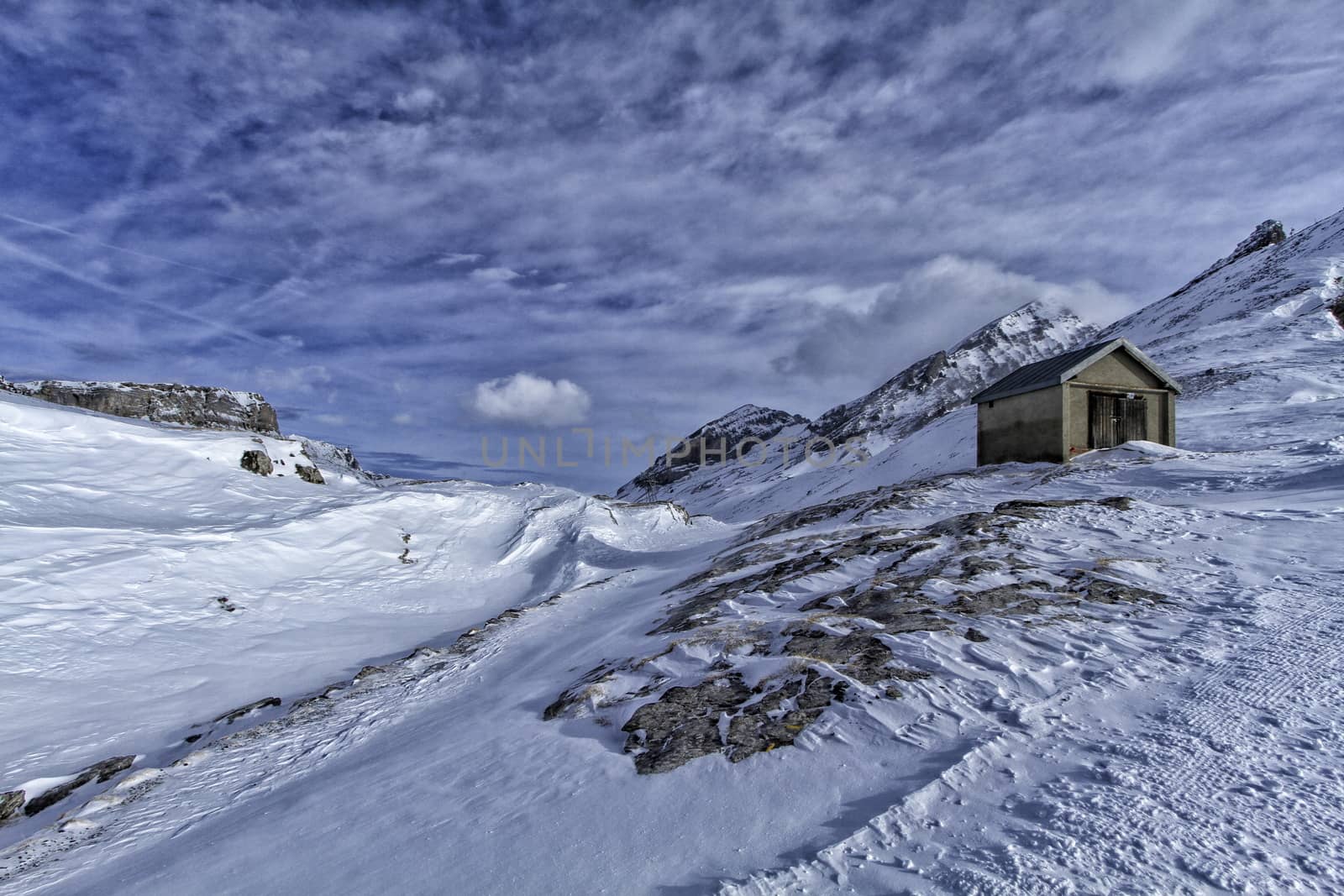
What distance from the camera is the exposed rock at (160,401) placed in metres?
35.3

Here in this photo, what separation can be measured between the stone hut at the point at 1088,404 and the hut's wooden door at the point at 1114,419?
3cm

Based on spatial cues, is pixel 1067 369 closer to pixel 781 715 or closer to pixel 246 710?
pixel 781 715

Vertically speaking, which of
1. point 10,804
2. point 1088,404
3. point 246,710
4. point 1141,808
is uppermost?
point 1088,404

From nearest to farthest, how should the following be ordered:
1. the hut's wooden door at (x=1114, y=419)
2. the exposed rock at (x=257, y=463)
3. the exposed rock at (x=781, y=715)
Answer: the exposed rock at (x=781, y=715), the hut's wooden door at (x=1114, y=419), the exposed rock at (x=257, y=463)

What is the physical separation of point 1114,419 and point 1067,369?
108 inches

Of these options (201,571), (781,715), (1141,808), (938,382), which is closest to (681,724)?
(781,715)

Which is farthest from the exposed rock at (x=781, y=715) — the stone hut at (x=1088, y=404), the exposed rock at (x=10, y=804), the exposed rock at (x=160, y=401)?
the exposed rock at (x=160, y=401)

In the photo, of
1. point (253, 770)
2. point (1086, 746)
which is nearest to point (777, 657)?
point (1086, 746)

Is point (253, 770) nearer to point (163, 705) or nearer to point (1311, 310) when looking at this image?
point (163, 705)

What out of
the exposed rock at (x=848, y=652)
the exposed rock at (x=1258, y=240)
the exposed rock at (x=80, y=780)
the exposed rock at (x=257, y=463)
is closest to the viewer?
the exposed rock at (x=848, y=652)

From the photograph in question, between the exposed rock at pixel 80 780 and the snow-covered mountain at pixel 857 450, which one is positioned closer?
the exposed rock at pixel 80 780

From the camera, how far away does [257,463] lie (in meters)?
26.4

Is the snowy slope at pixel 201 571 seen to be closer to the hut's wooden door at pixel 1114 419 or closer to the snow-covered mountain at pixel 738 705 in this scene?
the snow-covered mountain at pixel 738 705

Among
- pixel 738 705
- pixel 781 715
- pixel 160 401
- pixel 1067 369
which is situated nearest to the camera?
pixel 781 715
